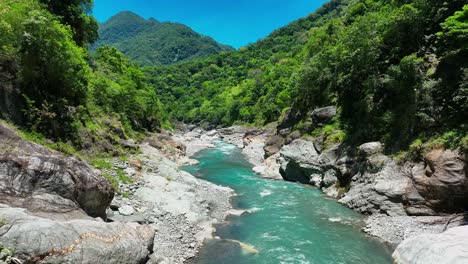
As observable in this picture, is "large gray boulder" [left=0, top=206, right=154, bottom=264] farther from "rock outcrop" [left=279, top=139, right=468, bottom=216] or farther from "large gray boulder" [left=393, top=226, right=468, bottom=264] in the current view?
"rock outcrop" [left=279, top=139, right=468, bottom=216]

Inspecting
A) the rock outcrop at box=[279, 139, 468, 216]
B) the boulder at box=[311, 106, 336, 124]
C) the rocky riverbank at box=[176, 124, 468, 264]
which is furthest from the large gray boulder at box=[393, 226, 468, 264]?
the boulder at box=[311, 106, 336, 124]

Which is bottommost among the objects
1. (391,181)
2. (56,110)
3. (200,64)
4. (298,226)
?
(298,226)

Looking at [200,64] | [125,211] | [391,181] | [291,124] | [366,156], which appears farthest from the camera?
[200,64]

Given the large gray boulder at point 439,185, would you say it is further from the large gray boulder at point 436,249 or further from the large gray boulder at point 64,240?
the large gray boulder at point 64,240

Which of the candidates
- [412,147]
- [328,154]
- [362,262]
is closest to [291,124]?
[328,154]

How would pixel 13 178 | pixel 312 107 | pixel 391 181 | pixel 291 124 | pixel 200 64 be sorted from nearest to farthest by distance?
pixel 13 178, pixel 391 181, pixel 312 107, pixel 291 124, pixel 200 64

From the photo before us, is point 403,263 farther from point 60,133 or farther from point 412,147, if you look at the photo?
point 60,133

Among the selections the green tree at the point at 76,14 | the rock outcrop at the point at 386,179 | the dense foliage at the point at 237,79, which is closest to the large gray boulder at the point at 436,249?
the rock outcrop at the point at 386,179

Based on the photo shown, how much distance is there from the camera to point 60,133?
2212 centimetres

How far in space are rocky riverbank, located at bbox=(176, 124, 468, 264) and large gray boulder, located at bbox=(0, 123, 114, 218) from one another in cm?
1492

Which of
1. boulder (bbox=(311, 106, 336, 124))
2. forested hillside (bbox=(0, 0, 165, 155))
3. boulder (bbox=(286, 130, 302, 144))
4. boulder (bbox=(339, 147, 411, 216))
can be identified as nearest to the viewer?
forested hillside (bbox=(0, 0, 165, 155))

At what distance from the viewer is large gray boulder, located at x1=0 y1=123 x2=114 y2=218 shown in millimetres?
12078

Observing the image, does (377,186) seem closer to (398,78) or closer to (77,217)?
(398,78)

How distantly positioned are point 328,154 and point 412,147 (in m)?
9.22
